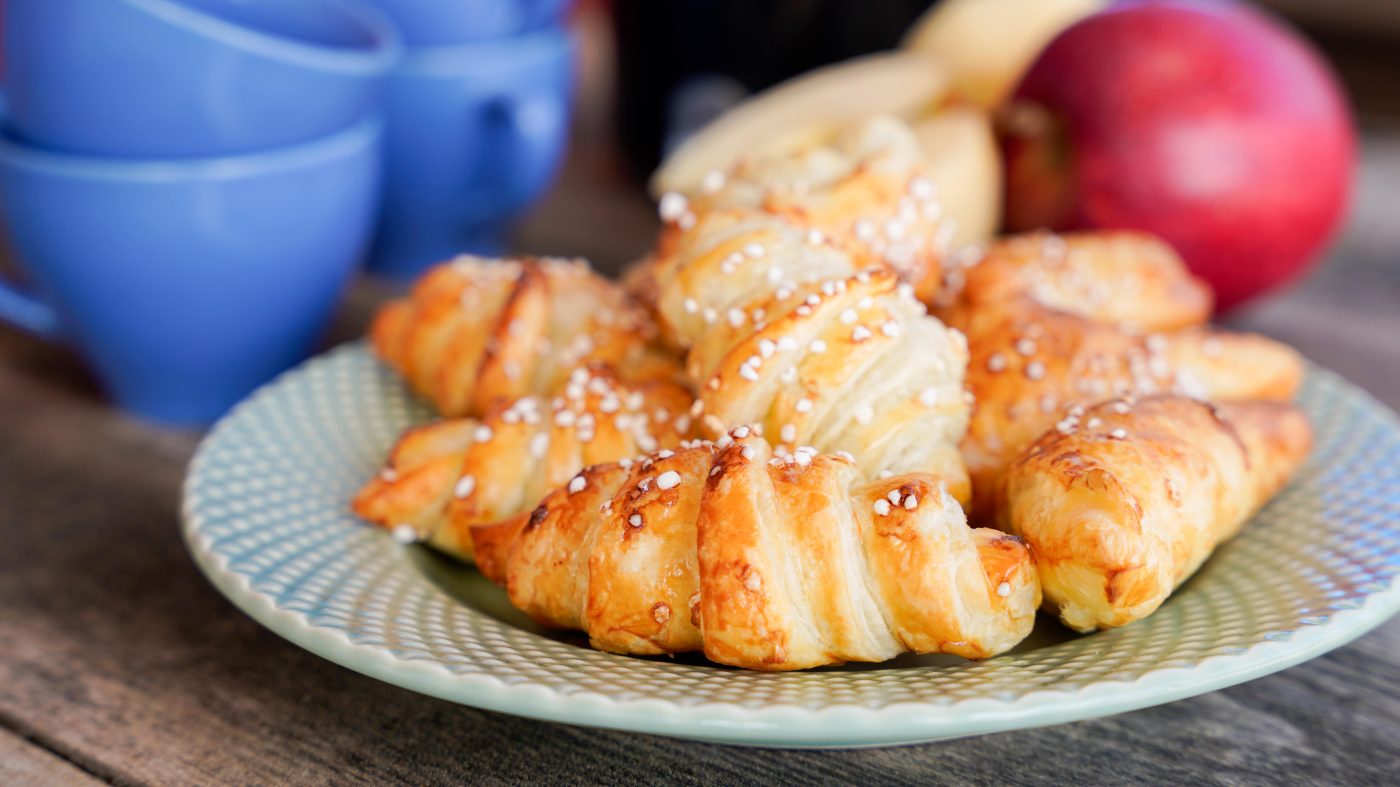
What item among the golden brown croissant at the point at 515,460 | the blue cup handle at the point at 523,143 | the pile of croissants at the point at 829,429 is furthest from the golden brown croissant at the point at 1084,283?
the blue cup handle at the point at 523,143

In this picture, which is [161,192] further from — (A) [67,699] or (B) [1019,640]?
(B) [1019,640]

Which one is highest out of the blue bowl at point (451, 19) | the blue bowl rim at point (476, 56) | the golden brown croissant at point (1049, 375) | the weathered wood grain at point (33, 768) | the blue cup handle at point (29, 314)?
the blue bowl at point (451, 19)

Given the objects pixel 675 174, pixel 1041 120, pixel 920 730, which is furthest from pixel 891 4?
pixel 920 730

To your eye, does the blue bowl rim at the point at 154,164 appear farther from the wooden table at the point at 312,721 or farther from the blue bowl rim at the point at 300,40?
the wooden table at the point at 312,721

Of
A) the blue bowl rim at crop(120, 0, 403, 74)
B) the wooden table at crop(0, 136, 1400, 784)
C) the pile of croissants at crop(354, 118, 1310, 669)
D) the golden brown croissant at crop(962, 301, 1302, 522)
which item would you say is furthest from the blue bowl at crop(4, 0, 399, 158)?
the golden brown croissant at crop(962, 301, 1302, 522)

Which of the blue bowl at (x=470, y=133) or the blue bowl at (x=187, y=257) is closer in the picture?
the blue bowl at (x=187, y=257)

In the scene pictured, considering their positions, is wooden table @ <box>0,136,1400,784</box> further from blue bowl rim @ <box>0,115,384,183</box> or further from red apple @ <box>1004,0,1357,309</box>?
red apple @ <box>1004,0,1357,309</box>

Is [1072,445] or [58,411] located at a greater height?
[1072,445]
